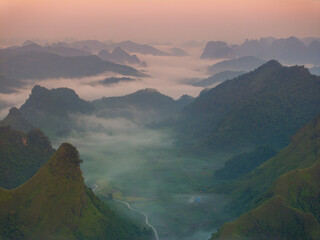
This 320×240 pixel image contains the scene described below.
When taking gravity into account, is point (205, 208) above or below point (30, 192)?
below

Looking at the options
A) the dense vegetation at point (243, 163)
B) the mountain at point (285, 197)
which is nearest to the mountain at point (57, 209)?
the mountain at point (285, 197)

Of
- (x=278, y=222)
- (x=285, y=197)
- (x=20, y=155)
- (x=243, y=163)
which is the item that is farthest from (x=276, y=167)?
(x=20, y=155)

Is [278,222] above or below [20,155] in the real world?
above

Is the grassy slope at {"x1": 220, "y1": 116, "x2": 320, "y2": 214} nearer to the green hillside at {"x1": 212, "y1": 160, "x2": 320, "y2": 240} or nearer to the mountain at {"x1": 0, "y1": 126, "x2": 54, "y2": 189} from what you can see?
the green hillside at {"x1": 212, "y1": 160, "x2": 320, "y2": 240}

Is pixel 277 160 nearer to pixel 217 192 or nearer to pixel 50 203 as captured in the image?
pixel 217 192

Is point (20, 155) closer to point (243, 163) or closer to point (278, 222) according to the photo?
point (243, 163)

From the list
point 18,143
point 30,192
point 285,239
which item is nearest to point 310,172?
point 285,239
